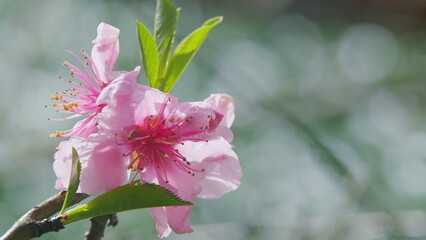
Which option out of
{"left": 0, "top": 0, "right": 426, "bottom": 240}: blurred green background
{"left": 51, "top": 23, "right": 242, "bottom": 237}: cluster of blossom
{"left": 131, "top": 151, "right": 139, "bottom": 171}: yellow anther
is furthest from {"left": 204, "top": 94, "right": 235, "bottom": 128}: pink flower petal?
{"left": 0, "top": 0, "right": 426, "bottom": 240}: blurred green background

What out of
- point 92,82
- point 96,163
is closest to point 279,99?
point 92,82

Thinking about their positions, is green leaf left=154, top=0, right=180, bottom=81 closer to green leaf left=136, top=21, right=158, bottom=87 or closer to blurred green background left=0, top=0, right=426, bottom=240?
green leaf left=136, top=21, right=158, bottom=87

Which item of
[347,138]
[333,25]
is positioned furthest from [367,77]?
[347,138]

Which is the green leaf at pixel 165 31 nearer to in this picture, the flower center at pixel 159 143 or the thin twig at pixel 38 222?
the flower center at pixel 159 143

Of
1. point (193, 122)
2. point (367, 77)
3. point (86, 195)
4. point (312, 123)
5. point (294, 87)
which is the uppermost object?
point (367, 77)

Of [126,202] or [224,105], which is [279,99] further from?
[126,202]

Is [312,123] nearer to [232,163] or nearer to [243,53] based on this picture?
[243,53]
